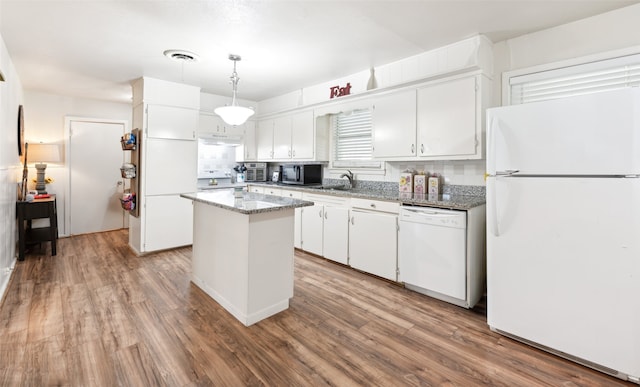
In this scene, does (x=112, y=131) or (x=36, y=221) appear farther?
(x=112, y=131)

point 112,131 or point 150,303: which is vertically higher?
point 112,131

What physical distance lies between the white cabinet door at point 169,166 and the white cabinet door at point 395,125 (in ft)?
8.88

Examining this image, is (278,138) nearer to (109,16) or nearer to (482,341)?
(109,16)

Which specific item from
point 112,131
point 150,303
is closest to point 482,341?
point 150,303

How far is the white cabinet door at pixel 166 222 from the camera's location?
4090 millimetres

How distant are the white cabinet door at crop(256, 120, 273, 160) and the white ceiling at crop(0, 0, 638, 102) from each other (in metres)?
1.41

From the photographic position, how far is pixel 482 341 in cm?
215

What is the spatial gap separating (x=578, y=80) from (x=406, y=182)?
1.69m

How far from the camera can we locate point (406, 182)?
338cm

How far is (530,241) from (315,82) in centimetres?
329

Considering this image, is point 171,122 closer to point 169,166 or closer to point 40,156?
point 169,166

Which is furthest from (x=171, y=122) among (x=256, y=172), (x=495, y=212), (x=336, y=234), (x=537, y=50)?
(x=537, y=50)

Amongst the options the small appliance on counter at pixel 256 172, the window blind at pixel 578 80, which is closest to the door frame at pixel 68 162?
the small appliance on counter at pixel 256 172

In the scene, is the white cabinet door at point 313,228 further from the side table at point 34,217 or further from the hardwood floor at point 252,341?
the side table at point 34,217
